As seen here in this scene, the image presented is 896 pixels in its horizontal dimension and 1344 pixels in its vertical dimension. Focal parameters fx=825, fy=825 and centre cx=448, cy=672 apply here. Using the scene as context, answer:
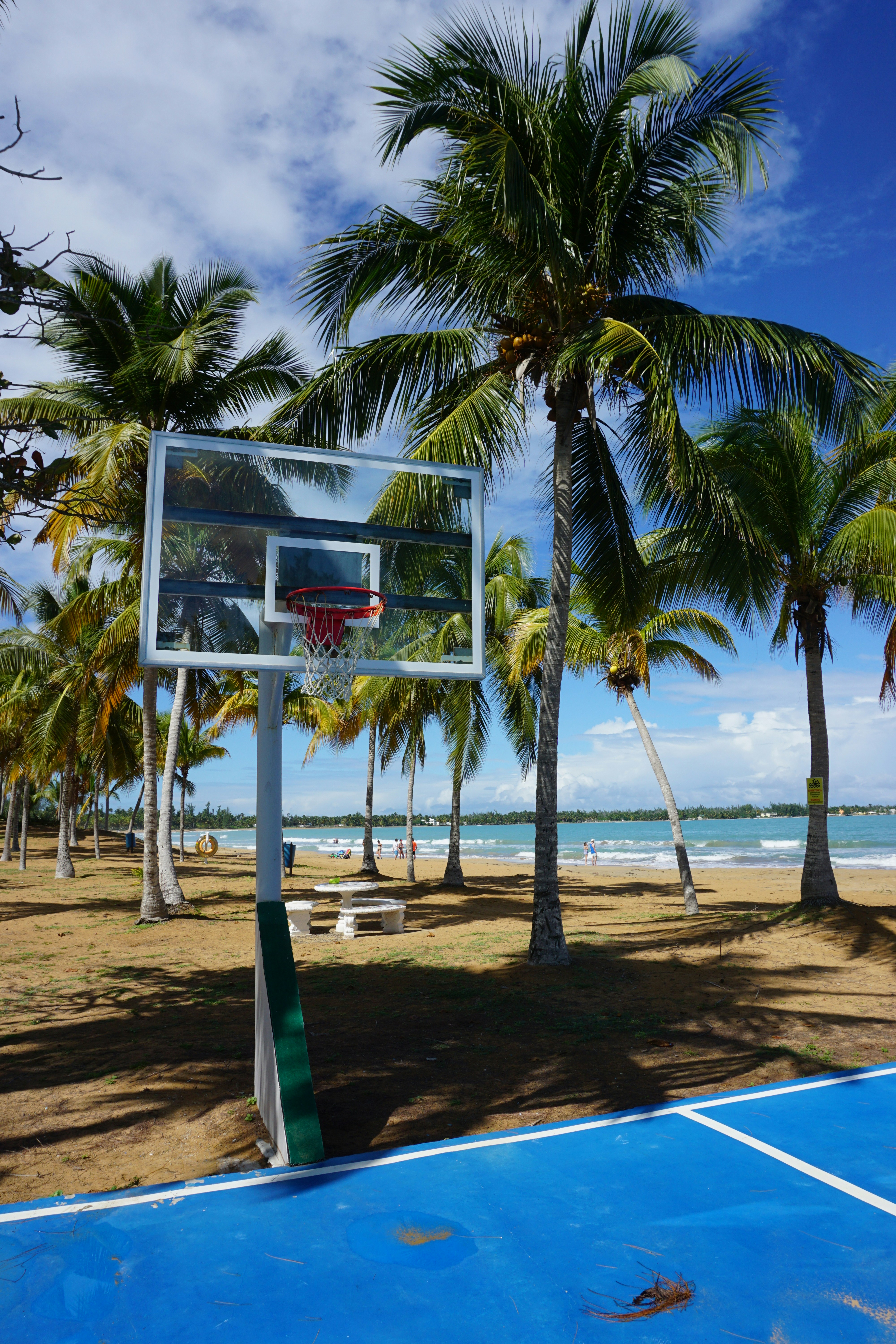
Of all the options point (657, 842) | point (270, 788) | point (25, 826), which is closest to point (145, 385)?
point (270, 788)

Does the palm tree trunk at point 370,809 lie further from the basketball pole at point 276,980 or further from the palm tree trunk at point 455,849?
the basketball pole at point 276,980

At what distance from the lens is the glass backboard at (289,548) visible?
19.2ft

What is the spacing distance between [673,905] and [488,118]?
49.0 feet

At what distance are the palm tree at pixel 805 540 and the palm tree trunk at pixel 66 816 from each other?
55.4ft

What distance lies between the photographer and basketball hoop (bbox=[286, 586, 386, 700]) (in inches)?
235

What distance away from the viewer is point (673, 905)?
706 inches

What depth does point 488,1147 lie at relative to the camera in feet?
15.8

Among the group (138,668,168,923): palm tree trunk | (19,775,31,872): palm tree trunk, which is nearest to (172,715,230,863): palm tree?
(19,775,31,872): palm tree trunk

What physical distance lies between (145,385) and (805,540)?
10.2 m

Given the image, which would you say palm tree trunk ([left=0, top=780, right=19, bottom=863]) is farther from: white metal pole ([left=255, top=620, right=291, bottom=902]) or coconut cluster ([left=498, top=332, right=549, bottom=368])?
white metal pole ([left=255, top=620, right=291, bottom=902])

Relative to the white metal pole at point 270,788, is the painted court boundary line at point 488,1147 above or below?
below

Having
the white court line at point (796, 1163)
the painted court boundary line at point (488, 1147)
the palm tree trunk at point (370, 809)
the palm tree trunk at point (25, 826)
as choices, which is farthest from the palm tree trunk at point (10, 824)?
the white court line at point (796, 1163)

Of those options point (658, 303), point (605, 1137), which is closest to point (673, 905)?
point (658, 303)

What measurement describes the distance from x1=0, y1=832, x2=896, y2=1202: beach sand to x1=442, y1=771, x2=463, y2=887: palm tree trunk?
608 centimetres
